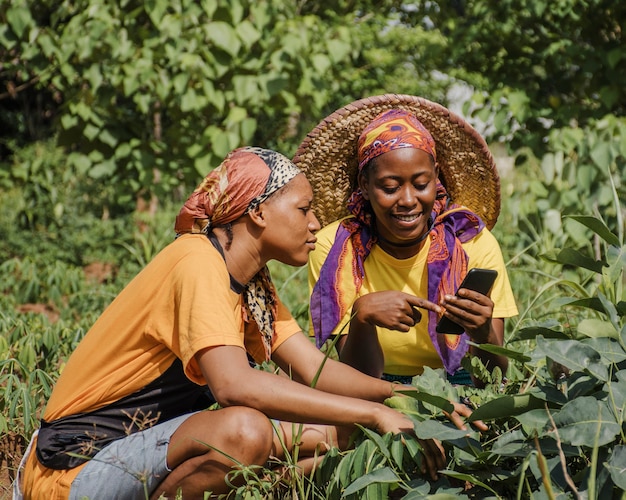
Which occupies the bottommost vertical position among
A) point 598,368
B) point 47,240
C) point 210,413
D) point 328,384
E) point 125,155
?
point 47,240

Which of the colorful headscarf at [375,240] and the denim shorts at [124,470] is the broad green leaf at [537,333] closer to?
the colorful headscarf at [375,240]

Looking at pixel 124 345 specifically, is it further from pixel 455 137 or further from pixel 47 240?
pixel 47 240

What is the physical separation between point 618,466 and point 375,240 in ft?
4.17

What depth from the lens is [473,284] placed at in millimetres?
2422

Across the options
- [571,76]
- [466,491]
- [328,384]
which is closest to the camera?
[466,491]

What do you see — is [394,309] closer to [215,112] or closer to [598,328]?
[598,328]

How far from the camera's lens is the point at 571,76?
5301 mm

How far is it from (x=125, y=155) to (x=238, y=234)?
343 centimetres

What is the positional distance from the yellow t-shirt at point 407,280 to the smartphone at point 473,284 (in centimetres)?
26

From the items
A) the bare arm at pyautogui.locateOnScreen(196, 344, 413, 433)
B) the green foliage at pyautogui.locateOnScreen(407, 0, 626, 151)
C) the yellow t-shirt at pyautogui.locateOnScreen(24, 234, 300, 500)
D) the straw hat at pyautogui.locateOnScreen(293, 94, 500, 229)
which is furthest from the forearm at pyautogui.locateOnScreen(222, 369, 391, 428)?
the green foliage at pyautogui.locateOnScreen(407, 0, 626, 151)


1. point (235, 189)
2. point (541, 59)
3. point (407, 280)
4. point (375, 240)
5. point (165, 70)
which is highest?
point (235, 189)

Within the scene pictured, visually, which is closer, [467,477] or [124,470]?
[467,477]

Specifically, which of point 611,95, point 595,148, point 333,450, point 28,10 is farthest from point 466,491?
point 28,10

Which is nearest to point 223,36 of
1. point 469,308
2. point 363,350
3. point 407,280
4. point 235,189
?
point 407,280
